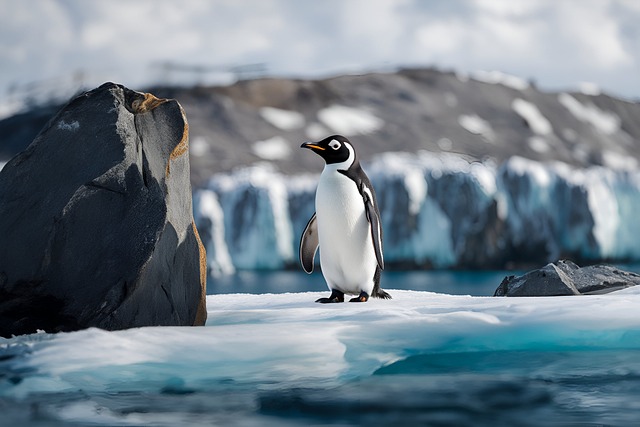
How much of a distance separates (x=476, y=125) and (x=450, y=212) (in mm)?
29395

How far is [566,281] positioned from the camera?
21.0 ft

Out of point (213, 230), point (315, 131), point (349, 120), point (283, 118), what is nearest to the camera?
point (213, 230)

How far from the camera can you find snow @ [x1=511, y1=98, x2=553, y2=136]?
5816 centimetres

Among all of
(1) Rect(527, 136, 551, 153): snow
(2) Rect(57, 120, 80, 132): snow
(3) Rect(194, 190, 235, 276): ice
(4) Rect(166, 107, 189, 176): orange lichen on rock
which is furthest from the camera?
(1) Rect(527, 136, 551, 153): snow

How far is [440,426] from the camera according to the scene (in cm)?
325

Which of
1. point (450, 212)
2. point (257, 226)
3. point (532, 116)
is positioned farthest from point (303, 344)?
point (532, 116)

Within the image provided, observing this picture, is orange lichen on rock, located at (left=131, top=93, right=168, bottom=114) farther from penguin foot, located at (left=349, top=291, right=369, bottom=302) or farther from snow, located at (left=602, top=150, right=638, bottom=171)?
snow, located at (left=602, top=150, right=638, bottom=171)

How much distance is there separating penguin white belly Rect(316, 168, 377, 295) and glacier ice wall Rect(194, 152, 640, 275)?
2175cm

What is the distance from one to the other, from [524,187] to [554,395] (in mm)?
26452

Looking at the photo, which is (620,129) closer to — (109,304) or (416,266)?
(416,266)

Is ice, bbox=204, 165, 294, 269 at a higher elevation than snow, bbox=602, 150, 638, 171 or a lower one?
lower

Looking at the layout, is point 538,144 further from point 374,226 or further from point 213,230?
point 374,226

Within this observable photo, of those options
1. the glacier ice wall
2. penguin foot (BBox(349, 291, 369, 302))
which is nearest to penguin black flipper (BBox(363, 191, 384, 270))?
penguin foot (BBox(349, 291, 369, 302))

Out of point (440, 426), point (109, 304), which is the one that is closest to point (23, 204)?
point (109, 304)
